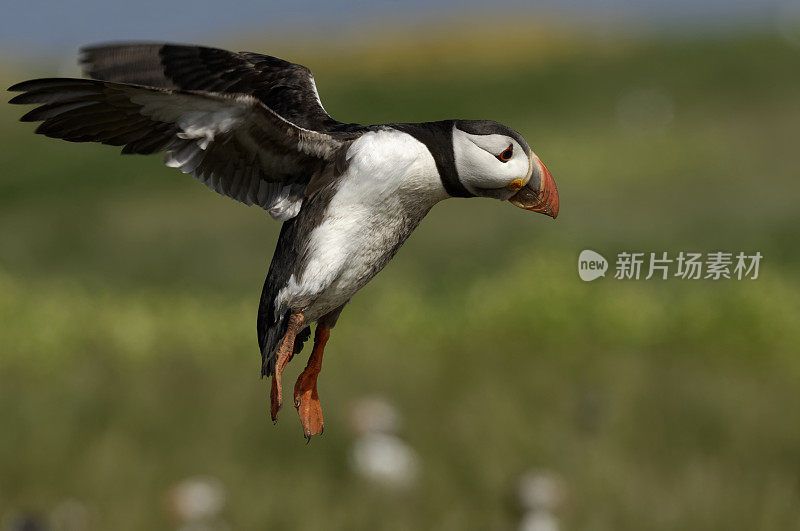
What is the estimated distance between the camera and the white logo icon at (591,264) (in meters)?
2.83

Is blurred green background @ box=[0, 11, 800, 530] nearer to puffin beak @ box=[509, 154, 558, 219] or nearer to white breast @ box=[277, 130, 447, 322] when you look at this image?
white breast @ box=[277, 130, 447, 322]

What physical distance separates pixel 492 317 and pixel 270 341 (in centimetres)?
1092

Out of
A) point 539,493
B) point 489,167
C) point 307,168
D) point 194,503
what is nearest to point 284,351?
point 307,168

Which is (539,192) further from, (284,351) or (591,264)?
(284,351)

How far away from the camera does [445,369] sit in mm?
12945

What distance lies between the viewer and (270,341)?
11.0 ft

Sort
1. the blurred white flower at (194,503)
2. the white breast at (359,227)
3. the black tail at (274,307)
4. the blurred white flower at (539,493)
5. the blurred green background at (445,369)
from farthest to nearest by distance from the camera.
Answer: the blurred green background at (445,369) → the blurred white flower at (539,493) → the blurred white flower at (194,503) → the black tail at (274,307) → the white breast at (359,227)

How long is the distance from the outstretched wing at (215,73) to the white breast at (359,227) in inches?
11.3

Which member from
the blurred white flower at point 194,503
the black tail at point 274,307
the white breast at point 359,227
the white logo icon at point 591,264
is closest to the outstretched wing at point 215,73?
the white breast at point 359,227

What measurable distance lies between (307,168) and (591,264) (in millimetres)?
1017

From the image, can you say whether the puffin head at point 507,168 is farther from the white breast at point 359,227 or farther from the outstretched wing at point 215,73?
the outstretched wing at point 215,73

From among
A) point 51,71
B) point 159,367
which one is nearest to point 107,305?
point 159,367

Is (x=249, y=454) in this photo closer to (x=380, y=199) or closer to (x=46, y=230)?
(x=380, y=199)

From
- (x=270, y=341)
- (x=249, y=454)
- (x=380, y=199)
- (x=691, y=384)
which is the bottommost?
(x=249, y=454)
